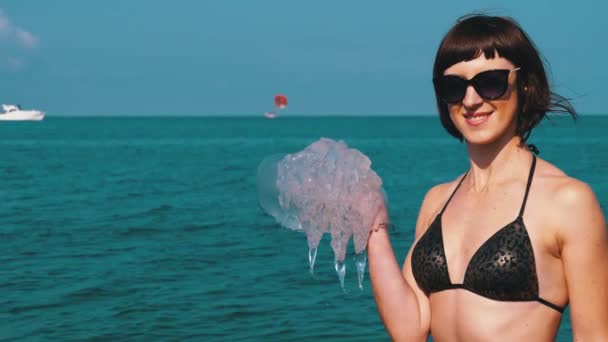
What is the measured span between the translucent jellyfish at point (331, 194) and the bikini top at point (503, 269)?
11.5 inches

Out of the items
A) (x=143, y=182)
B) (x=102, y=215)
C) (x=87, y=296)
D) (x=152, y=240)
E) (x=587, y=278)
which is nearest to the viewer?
(x=587, y=278)

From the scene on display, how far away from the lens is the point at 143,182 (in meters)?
35.8

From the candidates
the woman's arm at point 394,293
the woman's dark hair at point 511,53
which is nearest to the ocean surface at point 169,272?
the woman's dark hair at point 511,53

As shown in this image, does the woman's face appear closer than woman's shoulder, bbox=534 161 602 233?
No

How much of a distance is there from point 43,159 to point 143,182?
20.6 m

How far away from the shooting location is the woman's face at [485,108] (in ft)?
9.77

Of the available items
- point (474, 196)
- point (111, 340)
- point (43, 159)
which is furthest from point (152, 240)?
point (43, 159)

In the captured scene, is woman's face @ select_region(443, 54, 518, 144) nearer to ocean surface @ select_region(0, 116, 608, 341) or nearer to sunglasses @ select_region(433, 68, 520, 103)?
sunglasses @ select_region(433, 68, 520, 103)

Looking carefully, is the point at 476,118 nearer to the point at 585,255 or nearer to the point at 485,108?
the point at 485,108

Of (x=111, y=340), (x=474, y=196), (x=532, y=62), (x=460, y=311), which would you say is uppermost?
(x=532, y=62)

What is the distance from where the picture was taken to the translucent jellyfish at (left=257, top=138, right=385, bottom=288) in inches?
120

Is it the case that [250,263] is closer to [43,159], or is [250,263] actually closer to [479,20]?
[479,20]

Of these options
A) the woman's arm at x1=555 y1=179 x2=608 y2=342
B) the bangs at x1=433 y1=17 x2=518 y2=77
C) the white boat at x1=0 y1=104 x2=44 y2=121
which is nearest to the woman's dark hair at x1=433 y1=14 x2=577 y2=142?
the bangs at x1=433 y1=17 x2=518 y2=77

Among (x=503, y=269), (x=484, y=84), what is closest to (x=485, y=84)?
(x=484, y=84)
